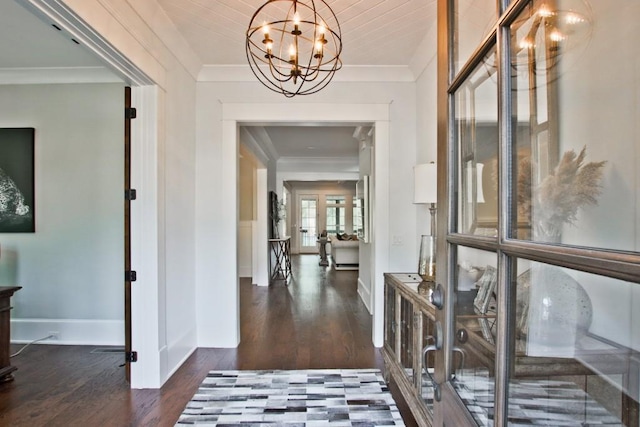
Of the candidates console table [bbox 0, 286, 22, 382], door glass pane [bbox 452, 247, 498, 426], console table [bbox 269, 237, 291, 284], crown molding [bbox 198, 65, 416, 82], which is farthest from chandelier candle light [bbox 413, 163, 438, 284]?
console table [bbox 269, 237, 291, 284]

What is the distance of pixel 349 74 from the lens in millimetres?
3564

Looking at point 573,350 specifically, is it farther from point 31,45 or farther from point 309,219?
point 309,219

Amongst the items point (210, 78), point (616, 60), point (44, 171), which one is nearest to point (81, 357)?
point (44, 171)

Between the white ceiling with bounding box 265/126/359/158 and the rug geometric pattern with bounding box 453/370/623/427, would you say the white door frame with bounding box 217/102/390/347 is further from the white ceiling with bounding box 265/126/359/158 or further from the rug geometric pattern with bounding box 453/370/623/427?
the rug geometric pattern with bounding box 453/370/623/427

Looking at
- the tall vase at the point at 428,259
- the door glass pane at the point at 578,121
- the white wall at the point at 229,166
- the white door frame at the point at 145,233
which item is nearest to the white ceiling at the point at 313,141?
the white wall at the point at 229,166

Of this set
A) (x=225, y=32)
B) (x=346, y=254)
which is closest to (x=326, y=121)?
(x=225, y=32)

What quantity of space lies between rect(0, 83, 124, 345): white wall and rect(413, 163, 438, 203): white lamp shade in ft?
9.72

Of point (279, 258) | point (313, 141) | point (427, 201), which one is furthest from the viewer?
point (279, 258)

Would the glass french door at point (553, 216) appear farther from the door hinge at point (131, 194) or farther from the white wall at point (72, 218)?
the white wall at point (72, 218)

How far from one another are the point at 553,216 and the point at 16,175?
4.66m

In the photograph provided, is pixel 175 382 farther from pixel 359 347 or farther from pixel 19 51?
A: pixel 19 51

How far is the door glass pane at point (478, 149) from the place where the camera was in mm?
784

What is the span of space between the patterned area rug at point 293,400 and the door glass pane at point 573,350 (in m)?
1.86

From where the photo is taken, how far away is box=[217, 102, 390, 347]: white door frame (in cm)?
358
